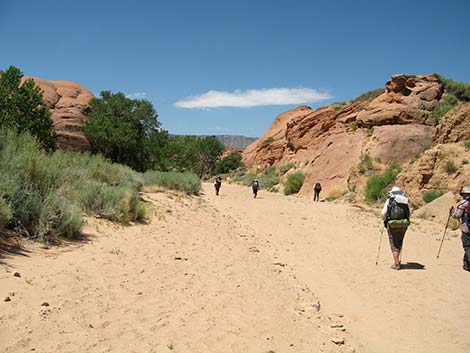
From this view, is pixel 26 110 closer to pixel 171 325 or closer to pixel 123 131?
pixel 123 131

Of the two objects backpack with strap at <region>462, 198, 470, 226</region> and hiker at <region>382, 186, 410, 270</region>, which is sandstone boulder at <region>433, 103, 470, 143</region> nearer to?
backpack with strap at <region>462, 198, 470, 226</region>

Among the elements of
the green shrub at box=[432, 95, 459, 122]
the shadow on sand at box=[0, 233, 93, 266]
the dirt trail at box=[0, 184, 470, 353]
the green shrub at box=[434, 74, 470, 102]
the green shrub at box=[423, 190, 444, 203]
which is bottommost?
the dirt trail at box=[0, 184, 470, 353]

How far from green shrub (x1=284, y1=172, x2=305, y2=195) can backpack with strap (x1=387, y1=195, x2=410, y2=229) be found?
23936 mm

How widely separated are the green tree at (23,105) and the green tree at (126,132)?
296 inches

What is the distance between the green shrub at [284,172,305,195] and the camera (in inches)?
1292

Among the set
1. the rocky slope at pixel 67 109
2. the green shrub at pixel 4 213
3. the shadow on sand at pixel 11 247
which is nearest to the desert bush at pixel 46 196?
the green shrub at pixel 4 213

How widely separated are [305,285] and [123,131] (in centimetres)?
2658

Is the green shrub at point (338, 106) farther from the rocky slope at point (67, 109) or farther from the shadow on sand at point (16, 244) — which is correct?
the shadow on sand at point (16, 244)

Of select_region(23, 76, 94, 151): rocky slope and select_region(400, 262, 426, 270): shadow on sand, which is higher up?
select_region(23, 76, 94, 151): rocky slope

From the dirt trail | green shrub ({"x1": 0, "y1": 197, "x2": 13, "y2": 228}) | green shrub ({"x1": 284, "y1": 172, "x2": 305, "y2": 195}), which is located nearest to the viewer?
the dirt trail

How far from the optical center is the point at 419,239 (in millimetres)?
12383

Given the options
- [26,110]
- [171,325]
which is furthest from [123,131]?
[171,325]

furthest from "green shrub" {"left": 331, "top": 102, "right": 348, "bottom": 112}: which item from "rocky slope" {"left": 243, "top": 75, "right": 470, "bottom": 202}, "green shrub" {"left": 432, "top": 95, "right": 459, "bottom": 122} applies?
"green shrub" {"left": 432, "top": 95, "right": 459, "bottom": 122}

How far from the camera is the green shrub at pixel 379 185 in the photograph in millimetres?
21500
